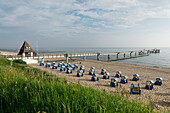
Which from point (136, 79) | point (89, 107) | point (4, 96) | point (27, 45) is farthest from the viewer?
point (27, 45)

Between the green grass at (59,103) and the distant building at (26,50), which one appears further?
the distant building at (26,50)

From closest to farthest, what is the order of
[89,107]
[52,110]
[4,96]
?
1. [52,110]
2. [89,107]
3. [4,96]

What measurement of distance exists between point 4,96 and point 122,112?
3169 millimetres

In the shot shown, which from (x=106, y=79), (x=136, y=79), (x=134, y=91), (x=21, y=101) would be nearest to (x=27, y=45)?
(x=106, y=79)

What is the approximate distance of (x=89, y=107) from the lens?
112 inches

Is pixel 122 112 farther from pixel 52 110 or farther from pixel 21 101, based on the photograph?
pixel 21 101

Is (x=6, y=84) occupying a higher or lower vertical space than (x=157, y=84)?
higher

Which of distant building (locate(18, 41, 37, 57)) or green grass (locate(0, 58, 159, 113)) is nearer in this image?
green grass (locate(0, 58, 159, 113))

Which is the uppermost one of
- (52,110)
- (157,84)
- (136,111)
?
(52,110)

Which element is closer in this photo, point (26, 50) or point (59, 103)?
point (59, 103)

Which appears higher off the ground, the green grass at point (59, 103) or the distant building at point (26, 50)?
the distant building at point (26, 50)

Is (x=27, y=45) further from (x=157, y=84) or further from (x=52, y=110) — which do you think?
(x=52, y=110)

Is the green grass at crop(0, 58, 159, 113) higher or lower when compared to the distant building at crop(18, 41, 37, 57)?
lower

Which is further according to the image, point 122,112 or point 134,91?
point 134,91
